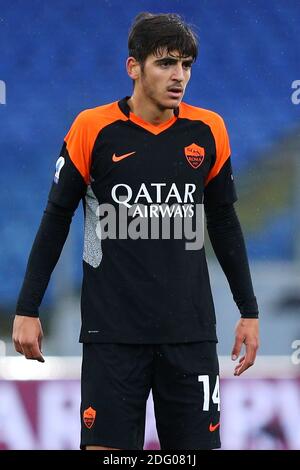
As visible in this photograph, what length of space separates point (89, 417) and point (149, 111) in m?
1.06

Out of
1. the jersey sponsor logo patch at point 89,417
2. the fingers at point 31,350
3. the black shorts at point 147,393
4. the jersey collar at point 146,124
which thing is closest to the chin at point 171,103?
the jersey collar at point 146,124

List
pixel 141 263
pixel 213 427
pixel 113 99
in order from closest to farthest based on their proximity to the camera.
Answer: pixel 141 263 < pixel 213 427 < pixel 113 99

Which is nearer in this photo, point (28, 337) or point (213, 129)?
point (28, 337)

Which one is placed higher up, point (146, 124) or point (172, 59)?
point (172, 59)

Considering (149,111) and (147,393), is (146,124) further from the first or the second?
(147,393)

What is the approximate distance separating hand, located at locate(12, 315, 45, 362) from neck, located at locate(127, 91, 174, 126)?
30.9 inches

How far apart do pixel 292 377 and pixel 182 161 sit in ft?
8.95

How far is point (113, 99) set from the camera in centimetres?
713

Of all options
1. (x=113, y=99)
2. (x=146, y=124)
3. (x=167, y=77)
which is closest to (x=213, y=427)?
(x=146, y=124)

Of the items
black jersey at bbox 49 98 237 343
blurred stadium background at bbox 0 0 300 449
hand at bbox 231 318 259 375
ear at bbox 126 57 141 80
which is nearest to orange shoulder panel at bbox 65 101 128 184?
black jersey at bbox 49 98 237 343

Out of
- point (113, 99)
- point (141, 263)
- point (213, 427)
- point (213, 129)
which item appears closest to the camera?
point (141, 263)

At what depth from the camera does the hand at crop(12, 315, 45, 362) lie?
4.24 m
